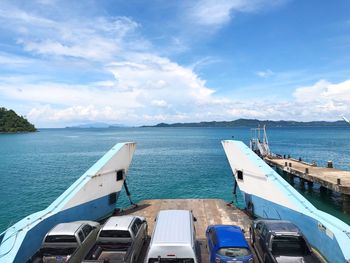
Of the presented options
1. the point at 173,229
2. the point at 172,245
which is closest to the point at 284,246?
the point at 173,229

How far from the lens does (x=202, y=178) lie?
45.2 meters

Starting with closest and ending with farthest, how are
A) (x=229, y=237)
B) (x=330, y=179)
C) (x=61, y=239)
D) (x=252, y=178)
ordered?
(x=61, y=239)
(x=229, y=237)
(x=252, y=178)
(x=330, y=179)

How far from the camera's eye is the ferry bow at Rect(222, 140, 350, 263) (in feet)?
33.1

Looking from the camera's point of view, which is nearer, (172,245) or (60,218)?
(172,245)

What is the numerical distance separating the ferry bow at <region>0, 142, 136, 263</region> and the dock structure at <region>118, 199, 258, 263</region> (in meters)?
1.67

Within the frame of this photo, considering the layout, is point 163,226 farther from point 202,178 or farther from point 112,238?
point 202,178

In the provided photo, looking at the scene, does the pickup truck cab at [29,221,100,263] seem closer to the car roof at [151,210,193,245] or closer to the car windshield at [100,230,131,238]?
the car windshield at [100,230,131,238]

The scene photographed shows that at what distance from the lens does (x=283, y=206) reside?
13.6 m

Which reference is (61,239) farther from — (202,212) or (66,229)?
(202,212)

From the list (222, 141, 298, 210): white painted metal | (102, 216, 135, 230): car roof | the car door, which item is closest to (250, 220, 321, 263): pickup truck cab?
the car door

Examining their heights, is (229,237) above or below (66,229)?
below

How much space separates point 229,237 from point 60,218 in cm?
732

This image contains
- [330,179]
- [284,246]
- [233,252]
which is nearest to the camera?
[233,252]

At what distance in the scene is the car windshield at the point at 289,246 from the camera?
9.82m
